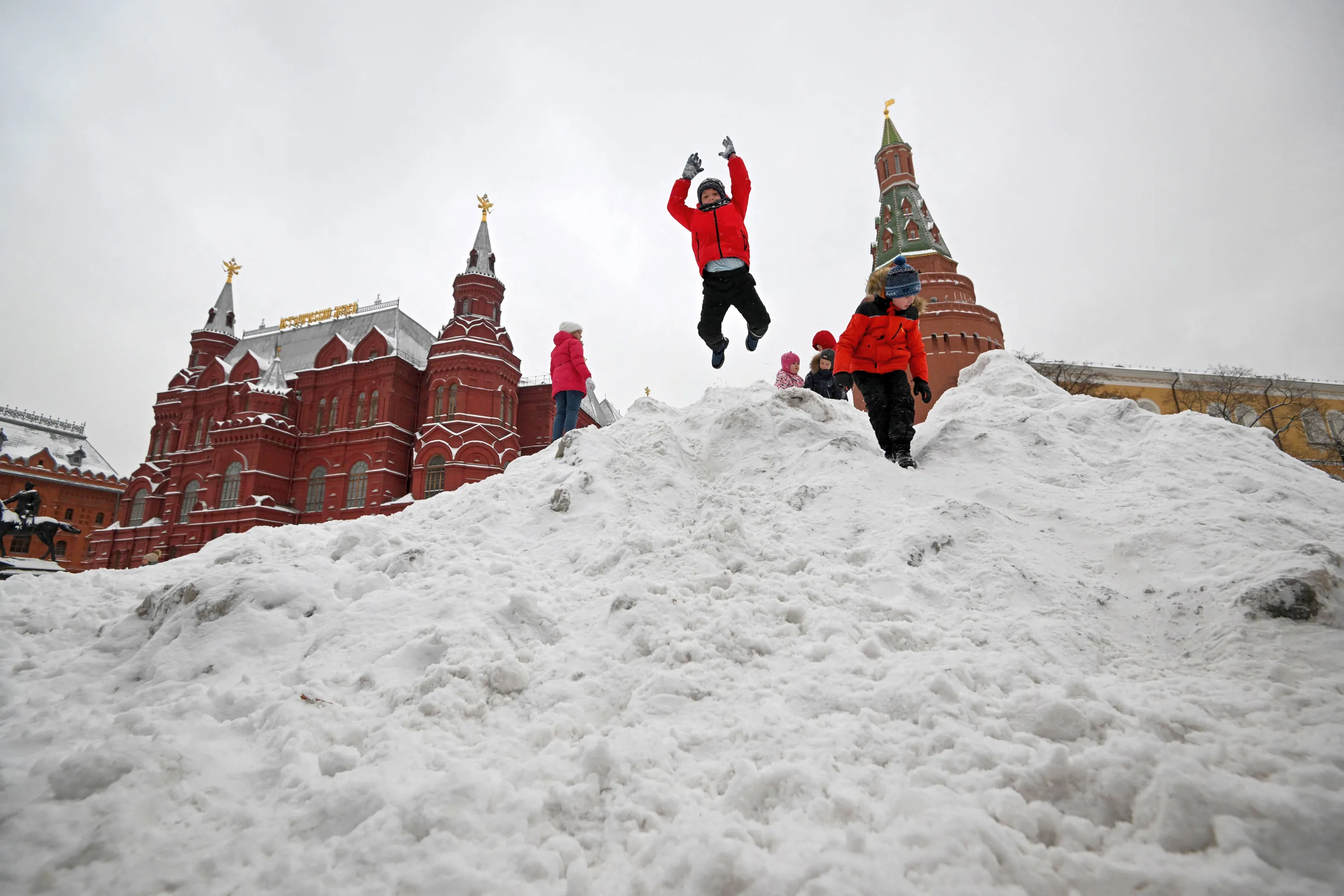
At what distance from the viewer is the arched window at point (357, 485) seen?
2928 centimetres

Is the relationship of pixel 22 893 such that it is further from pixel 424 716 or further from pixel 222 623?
pixel 222 623

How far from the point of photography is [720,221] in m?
6.89

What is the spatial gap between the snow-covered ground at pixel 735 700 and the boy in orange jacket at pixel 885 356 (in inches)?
31.3

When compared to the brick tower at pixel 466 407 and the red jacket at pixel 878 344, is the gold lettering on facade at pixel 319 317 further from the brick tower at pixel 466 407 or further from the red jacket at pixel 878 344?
the red jacket at pixel 878 344

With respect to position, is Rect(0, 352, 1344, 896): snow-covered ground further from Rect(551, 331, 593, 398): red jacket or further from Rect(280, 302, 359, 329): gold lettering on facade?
Rect(280, 302, 359, 329): gold lettering on facade

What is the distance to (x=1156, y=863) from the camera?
6.13 ft

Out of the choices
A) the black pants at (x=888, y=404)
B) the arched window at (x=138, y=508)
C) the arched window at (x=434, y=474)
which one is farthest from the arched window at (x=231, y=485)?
the black pants at (x=888, y=404)

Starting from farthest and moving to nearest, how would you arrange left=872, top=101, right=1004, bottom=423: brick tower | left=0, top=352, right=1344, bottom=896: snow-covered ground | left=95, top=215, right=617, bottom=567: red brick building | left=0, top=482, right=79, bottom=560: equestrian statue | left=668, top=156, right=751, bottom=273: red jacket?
left=95, top=215, right=617, bottom=567: red brick building → left=872, top=101, right=1004, bottom=423: brick tower → left=0, top=482, right=79, bottom=560: equestrian statue → left=668, top=156, right=751, bottom=273: red jacket → left=0, top=352, right=1344, bottom=896: snow-covered ground

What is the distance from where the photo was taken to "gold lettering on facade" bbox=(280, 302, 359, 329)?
37.9m

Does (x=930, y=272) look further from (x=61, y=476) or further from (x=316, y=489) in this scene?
(x=61, y=476)

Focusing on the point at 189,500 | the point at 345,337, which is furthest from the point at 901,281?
the point at 189,500

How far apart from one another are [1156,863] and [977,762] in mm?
580

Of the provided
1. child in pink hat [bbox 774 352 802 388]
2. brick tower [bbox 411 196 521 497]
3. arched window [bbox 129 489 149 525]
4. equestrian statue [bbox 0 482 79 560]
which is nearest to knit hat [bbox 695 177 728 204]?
child in pink hat [bbox 774 352 802 388]

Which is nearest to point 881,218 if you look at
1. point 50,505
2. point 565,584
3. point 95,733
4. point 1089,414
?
point 1089,414
